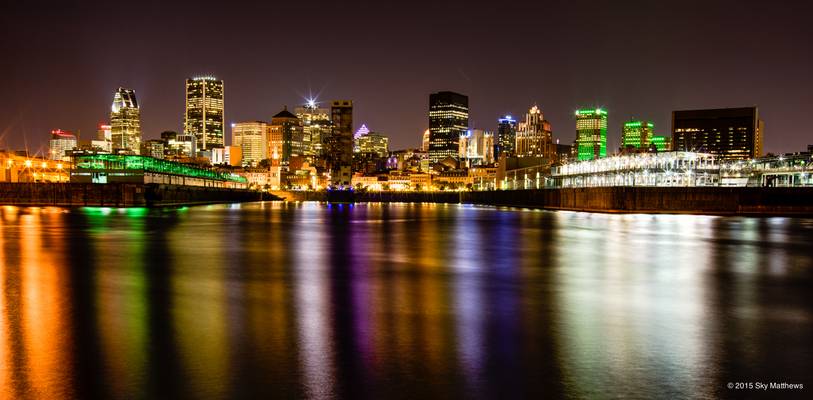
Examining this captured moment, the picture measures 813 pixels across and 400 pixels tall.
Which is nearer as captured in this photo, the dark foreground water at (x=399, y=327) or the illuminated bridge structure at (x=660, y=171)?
the dark foreground water at (x=399, y=327)

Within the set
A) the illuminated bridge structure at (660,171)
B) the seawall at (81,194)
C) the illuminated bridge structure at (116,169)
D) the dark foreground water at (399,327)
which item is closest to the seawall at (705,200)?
the illuminated bridge structure at (660,171)

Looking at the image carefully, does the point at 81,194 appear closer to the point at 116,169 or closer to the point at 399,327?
the point at 116,169

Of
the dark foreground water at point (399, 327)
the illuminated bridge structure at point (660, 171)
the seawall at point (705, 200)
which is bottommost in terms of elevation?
the dark foreground water at point (399, 327)

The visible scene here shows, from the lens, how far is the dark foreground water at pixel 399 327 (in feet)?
22.8

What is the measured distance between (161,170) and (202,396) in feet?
420

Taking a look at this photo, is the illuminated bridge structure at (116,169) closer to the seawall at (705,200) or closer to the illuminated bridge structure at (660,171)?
the illuminated bridge structure at (660,171)

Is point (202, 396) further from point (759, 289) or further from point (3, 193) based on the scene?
point (3, 193)

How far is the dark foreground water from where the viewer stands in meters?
6.94

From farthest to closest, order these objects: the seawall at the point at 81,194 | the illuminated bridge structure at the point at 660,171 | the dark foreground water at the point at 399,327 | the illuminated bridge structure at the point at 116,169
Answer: the illuminated bridge structure at the point at 116,169, the seawall at the point at 81,194, the illuminated bridge structure at the point at 660,171, the dark foreground water at the point at 399,327

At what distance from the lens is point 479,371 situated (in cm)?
734

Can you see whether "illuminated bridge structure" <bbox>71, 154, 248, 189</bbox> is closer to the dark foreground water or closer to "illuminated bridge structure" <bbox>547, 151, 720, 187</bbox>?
"illuminated bridge structure" <bbox>547, 151, 720, 187</bbox>

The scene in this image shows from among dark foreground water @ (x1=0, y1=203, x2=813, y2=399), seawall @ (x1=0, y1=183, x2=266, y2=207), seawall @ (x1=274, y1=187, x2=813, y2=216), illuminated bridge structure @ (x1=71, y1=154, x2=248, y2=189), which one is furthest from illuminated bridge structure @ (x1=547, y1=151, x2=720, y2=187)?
illuminated bridge structure @ (x1=71, y1=154, x2=248, y2=189)

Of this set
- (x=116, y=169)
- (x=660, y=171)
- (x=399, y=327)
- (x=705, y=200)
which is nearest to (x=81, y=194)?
(x=116, y=169)

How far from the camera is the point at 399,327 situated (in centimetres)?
974
